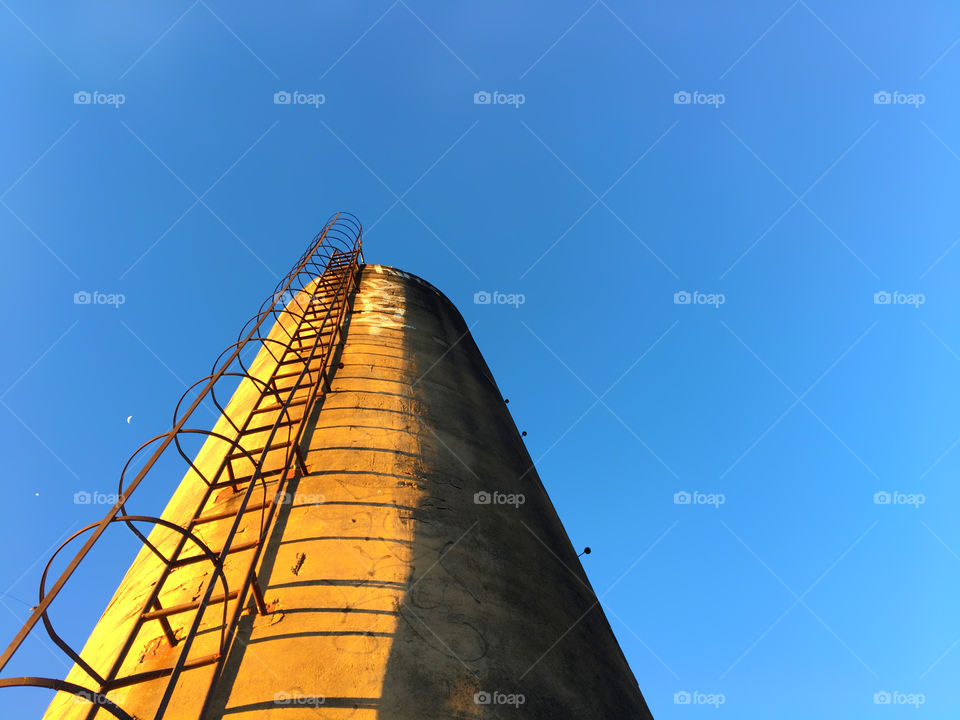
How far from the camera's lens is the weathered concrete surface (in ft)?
10.1

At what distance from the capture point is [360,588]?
12.0 feet

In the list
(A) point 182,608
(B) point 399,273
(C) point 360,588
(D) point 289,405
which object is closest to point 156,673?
(A) point 182,608

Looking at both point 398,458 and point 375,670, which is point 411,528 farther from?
point 375,670

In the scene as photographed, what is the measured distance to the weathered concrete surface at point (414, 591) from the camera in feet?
10.1

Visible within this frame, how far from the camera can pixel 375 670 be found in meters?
3.11

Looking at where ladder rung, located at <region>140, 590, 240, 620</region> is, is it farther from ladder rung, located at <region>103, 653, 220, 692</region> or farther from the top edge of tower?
the top edge of tower

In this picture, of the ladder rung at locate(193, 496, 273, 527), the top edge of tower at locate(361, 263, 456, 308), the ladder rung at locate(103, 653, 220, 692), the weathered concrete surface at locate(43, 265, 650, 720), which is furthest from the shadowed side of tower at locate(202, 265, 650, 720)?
the top edge of tower at locate(361, 263, 456, 308)

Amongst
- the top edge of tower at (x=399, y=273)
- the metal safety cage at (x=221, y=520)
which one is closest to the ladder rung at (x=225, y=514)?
the metal safety cage at (x=221, y=520)

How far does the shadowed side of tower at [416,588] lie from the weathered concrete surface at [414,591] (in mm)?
10

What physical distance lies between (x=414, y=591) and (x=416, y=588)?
0.10 feet

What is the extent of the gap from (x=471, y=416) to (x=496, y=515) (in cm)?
173

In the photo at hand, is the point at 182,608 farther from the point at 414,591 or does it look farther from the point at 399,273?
the point at 399,273

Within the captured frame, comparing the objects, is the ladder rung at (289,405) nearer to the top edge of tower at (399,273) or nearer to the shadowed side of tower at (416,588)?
the shadowed side of tower at (416,588)

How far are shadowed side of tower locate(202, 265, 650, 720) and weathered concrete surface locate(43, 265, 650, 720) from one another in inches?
0.4
